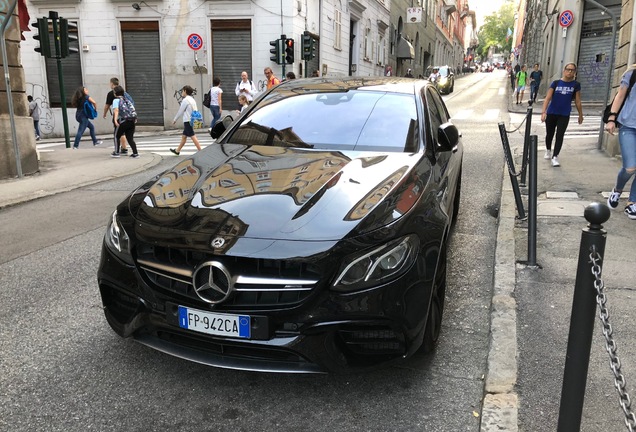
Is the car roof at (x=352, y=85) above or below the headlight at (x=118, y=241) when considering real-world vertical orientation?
above

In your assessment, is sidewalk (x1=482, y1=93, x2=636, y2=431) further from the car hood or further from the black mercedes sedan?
the car hood

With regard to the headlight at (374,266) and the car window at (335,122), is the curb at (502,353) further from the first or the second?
the car window at (335,122)

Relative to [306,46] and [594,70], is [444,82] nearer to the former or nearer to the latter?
[594,70]

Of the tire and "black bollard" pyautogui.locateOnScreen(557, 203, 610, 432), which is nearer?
"black bollard" pyautogui.locateOnScreen(557, 203, 610, 432)

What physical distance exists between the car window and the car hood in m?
0.24

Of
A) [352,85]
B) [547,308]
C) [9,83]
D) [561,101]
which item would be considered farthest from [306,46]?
[547,308]

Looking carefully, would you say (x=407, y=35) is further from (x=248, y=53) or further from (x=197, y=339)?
(x=197, y=339)

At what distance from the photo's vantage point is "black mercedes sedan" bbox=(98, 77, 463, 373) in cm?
246

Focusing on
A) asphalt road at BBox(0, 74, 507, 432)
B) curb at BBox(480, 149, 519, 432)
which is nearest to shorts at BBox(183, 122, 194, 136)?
asphalt road at BBox(0, 74, 507, 432)

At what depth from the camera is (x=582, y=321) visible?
1963 mm

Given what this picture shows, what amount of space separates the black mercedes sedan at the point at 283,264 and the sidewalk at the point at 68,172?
6004 mm

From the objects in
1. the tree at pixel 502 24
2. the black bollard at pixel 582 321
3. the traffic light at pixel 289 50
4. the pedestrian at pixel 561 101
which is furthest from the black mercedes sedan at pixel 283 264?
the tree at pixel 502 24

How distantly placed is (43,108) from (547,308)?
2459 cm

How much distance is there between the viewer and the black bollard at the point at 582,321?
6.34ft
